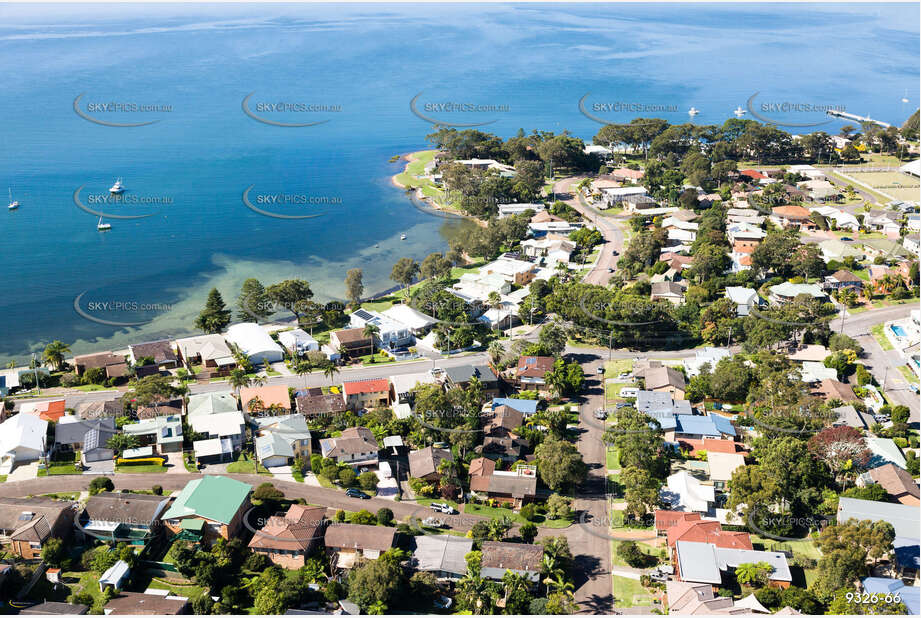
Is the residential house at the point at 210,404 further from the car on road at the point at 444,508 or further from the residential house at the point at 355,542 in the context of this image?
the car on road at the point at 444,508

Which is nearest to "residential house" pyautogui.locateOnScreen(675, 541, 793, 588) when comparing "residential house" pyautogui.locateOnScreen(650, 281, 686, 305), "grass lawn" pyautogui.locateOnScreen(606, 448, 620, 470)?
"grass lawn" pyautogui.locateOnScreen(606, 448, 620, 470)

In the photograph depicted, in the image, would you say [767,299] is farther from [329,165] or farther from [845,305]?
[329,165]

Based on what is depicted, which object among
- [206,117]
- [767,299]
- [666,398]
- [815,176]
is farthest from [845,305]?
[206,117]

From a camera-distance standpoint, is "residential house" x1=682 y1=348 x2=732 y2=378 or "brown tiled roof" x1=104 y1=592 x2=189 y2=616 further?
"residential house" x1=682 y1=348 x2=732 y2=378

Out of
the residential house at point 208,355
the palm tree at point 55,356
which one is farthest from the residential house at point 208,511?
the palm tree at point 55,356

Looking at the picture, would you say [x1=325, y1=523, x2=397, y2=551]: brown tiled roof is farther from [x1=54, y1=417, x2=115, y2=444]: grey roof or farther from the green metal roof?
[x1=54, y1=417, x2=115, y2=444]: grey roof

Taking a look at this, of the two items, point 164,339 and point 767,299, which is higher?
point 767,299

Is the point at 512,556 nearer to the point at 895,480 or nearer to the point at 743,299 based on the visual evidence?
the point at 895,480
